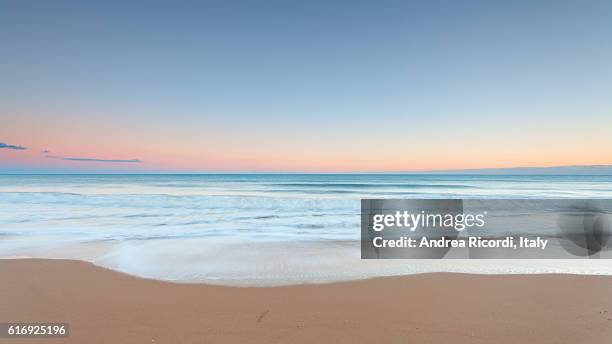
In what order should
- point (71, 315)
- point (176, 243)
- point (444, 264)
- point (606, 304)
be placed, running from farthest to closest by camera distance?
point (176, 243) < point (444, 264) < point (606, 304) < point (71, 315)

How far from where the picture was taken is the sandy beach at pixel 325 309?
3105 mm

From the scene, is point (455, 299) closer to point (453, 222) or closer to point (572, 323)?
point (572, 323)

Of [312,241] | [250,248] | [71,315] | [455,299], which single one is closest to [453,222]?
[312,241]

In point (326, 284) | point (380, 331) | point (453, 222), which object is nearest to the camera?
point (380, 331)

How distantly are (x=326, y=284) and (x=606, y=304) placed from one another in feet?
10.2

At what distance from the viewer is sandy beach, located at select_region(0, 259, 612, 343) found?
3105 mm

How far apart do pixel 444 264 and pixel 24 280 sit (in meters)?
6.11

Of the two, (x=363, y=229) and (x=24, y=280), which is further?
(x=363, y=229)

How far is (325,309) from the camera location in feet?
12.0

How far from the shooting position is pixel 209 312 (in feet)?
11.7

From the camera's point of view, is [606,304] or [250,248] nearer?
[606,304]

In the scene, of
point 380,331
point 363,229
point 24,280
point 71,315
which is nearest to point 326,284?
point 380,331

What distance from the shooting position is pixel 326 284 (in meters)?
4.50

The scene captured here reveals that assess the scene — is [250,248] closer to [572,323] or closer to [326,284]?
[326,284]
